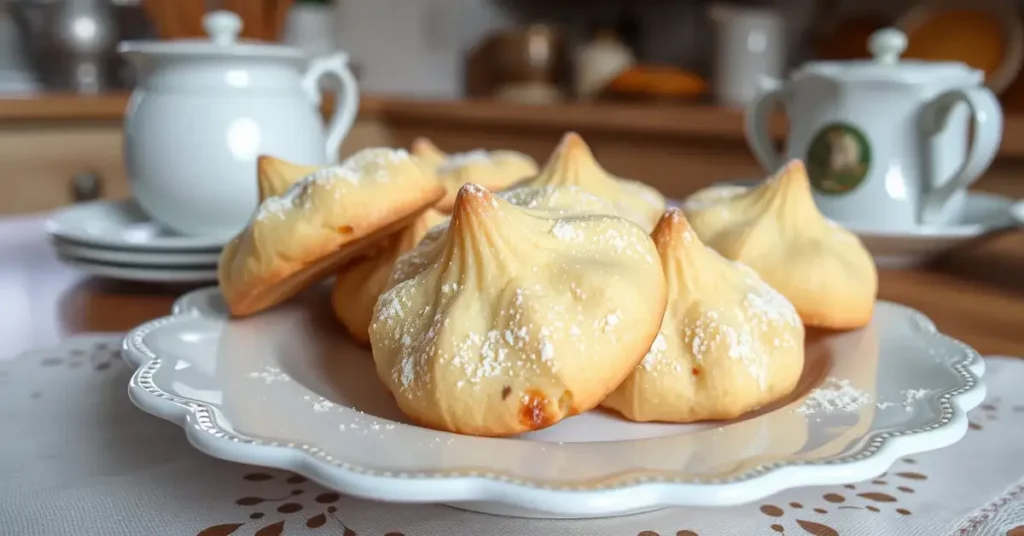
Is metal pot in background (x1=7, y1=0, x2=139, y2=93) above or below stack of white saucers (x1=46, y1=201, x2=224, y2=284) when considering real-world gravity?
above

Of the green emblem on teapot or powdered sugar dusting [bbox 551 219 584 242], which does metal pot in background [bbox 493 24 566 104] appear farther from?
powdered sugar dusting [bbox 551 219 584 242]

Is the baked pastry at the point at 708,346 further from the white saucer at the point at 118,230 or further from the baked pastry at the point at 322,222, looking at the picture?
the white saucer at the point at 118,230

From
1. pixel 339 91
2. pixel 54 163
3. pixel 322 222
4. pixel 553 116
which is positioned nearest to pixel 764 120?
pixel 339 91

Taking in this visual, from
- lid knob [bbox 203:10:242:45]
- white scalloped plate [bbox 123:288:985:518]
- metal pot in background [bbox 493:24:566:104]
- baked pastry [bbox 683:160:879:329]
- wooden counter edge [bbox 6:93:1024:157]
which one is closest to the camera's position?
white scalloped plate [bbox 123:288:985:518]

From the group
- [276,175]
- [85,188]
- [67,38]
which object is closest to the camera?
[276,175]

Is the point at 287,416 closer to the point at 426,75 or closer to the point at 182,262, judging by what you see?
the point at 182,262

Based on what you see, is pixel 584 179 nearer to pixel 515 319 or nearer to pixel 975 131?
pixel 515 319

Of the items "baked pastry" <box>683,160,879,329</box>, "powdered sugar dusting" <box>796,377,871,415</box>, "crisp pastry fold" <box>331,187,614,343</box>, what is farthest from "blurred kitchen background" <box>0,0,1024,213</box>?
"powdered sugar dusting" <box>796,377,871,415</box>

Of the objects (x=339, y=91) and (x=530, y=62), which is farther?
(x=530, y=62)
